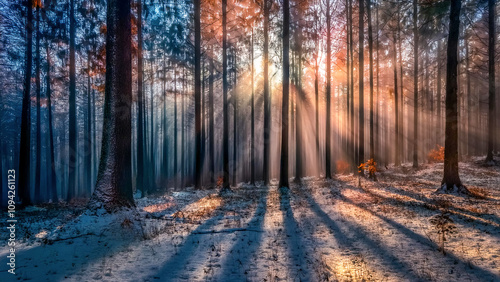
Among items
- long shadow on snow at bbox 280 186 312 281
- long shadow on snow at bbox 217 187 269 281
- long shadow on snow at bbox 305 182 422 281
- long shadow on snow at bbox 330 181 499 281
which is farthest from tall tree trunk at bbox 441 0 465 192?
long shadow on snow at bbox 217 187 269 281

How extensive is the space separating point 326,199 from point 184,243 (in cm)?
749

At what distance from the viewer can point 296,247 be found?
5535 mm

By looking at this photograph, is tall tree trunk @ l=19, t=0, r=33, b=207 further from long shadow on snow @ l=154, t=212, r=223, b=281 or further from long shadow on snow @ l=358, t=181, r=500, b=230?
long shadow on snow @ l=358, t=181, r=500, b=230

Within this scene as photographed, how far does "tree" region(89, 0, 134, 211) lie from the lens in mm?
7270

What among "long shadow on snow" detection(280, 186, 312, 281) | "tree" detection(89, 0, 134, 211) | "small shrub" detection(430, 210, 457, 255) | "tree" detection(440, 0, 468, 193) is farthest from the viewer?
"tree" detection(440, 0, 468, 193)

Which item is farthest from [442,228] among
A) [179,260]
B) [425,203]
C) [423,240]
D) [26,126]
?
[26,126]

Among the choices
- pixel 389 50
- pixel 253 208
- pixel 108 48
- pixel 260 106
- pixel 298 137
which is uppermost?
pixel 389 50

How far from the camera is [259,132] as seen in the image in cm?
4378

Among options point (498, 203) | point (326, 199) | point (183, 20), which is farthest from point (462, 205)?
point (183, 20)

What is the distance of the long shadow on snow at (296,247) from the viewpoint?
425 cm

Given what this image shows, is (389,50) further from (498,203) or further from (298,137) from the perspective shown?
(498,203)

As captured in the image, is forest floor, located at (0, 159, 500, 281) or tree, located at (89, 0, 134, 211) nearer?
forest floor, located at (0, 159, 500, 281)

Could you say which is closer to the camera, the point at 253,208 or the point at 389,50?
the point at 253,208

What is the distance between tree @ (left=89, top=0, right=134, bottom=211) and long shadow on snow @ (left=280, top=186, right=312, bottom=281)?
4.44m
